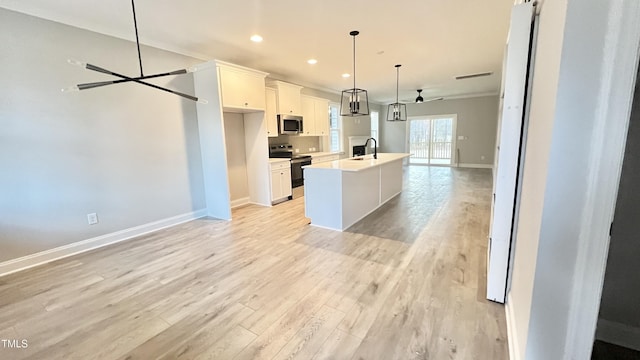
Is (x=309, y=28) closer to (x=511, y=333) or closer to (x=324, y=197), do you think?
(x=324, y=197)

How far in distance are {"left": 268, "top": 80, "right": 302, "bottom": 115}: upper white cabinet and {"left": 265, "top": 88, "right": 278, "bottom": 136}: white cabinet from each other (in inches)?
3.6

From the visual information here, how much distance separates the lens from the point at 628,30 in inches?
32.7

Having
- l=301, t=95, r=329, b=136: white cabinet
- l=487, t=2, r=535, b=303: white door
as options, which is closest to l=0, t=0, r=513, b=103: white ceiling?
l=301, t=95, r=329, b=136: white cabinet

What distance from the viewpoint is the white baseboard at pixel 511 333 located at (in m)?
1.48

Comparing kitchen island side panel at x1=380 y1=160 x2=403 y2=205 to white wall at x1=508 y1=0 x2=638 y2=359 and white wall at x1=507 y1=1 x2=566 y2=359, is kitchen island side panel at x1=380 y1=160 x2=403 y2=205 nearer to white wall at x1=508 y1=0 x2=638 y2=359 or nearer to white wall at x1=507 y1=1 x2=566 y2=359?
white wall at x1=507 y1=1 x2=566 y2=359

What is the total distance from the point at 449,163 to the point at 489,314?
30.5 ft

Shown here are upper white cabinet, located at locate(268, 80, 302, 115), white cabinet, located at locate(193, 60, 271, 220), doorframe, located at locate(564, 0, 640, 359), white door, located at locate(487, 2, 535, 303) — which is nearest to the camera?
doorframe, located at locate(564, 0, 640, 359)

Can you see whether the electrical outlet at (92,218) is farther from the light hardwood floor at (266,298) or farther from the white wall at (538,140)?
the white wall at (538,140)

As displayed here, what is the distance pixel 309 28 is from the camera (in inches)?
130

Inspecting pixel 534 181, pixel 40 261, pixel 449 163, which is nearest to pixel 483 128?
pixel 449 163

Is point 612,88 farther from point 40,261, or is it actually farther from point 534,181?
point 40,261

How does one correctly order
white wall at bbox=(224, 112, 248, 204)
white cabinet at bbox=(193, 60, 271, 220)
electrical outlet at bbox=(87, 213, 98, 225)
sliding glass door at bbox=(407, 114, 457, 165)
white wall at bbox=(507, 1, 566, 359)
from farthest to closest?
sliding glass door at bbox=(407, 114, 457, 165)
white wall at bbox=(224, 112, 248, 204)
white cabinet at bbox=(193, 60, 271, 220)
electrical outlet at bbox=(87, 213, 98, 225)
white wall at bbox=(507, 1, 566, 359)

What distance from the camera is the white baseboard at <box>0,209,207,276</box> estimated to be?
9.10ft

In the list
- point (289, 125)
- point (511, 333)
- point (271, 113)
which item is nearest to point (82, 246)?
point (271, 113)
